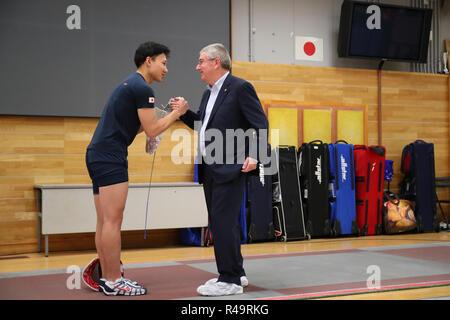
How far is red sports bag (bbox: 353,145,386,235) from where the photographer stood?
22.5ft

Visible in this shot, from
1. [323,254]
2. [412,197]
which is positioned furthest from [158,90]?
[412,197]

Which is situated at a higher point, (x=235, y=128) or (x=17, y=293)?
(x=235, y=128)

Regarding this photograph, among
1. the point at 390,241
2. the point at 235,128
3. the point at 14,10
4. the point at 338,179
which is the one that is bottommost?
the point at 390,241

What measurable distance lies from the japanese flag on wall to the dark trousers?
423cm

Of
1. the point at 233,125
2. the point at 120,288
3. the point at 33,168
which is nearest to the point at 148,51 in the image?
the point at 233,125

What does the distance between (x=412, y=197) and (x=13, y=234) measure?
16.3ft

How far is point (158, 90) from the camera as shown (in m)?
6.22

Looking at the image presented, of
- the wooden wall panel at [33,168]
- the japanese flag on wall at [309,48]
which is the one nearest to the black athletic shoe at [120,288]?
the wooden wall panel at [33,168]

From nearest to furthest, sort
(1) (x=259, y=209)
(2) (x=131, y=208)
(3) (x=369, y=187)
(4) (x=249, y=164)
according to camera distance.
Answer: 1. (4) (x=249, y=164)
2. (2) (x=131, y=208)
3. (1) (x=259, y=209)
4. (3) (x=369, y=187)

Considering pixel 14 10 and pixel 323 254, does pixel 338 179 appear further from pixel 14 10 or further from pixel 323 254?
pixel 14 10

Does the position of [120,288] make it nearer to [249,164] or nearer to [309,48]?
[249,164]

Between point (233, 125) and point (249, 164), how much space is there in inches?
11.5

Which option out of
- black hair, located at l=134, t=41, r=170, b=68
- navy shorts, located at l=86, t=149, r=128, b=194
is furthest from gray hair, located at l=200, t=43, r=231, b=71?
navy shorts, located at l=86, t=149, r=128, b=194

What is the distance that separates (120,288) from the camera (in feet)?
10.9
